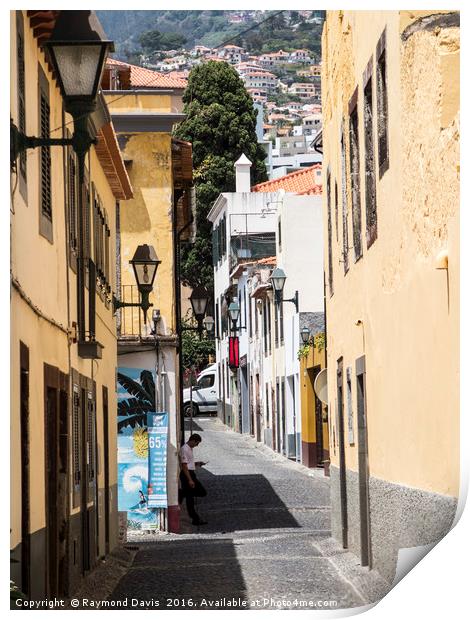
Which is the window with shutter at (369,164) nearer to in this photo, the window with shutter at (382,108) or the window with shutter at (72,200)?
the window with shutter at (382,108)

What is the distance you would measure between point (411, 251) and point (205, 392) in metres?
9.34

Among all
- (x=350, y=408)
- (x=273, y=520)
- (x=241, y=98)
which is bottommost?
(x=273, y=520)

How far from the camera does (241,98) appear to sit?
958cm

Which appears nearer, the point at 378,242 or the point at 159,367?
the point at 378,242

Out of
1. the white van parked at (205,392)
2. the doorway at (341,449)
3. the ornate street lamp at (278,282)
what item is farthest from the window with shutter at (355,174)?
the ornate street lamp at (278,282)

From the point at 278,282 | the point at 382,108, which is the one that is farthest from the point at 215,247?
the point at 278,282

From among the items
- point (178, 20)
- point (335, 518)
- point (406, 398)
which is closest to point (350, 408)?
point (335, 518)

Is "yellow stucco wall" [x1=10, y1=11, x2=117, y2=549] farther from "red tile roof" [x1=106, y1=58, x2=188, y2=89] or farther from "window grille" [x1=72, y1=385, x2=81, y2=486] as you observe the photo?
"red tile roof" [x1=106, y1=58, x2=188, y2=89]

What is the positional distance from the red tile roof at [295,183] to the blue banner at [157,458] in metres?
4.57

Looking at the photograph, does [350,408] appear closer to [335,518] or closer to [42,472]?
[335,518]

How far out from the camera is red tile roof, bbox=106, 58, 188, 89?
913cm

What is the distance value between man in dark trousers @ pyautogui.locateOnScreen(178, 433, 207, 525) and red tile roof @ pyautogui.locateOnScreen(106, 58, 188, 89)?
7.57 metres
